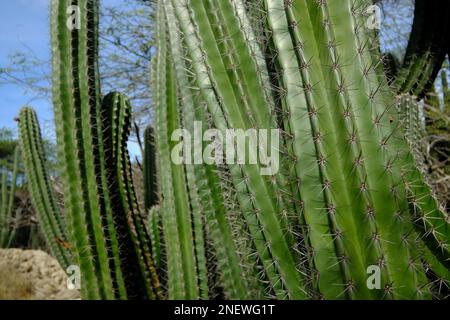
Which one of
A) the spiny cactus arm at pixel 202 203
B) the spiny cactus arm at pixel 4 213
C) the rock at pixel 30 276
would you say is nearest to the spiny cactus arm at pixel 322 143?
the spiny cactus arm at pixel 202 203

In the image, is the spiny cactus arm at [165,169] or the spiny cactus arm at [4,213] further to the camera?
the spiny cactus arm at [4,213]

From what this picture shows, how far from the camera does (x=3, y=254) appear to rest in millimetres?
8109

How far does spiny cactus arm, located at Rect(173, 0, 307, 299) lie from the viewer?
179 centimetres

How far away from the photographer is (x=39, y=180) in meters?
5.15

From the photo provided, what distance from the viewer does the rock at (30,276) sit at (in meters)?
7.46

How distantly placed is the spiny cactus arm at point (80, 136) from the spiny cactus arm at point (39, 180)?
2131 mm

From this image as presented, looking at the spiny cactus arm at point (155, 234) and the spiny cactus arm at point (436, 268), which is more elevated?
the spiny cactus arm at point (155, 234)

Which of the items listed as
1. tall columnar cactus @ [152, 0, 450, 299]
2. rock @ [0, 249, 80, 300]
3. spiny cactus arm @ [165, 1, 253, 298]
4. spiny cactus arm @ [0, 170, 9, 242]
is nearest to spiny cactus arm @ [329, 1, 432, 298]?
tall columnar cactus @ [152, 0, 450, 299]

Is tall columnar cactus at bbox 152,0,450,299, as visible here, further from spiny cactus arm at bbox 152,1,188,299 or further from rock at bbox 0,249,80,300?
rock at bbox 0,249,80,300

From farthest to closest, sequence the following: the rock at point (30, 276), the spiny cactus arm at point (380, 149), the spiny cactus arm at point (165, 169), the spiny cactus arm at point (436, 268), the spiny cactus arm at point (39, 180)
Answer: the rock at point (30, 276) → the spiny cactus arm at point (39, 180) → the spiny cactus arm at point (165, 169) → the spiny cactus arm at point (436, 268) → the spiny cactus arm at point (380, 149)

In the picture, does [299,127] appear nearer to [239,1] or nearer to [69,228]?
[239,1]

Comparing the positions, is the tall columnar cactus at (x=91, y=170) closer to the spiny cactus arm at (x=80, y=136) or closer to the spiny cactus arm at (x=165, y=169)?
the spiny cactus arm at (x=80, y=136)

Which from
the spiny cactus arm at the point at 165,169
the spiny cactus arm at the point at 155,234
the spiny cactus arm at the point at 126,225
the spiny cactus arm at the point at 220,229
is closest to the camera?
the spiny cactus arm at the point at 220,229

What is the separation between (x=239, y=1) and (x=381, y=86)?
2.66 ft
